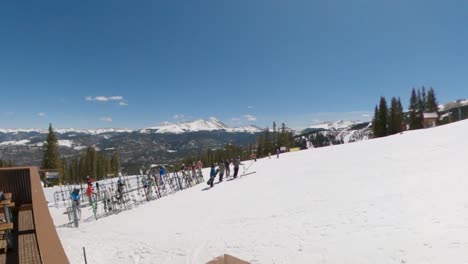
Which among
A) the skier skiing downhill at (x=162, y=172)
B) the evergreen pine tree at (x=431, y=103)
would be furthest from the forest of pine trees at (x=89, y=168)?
the evergreen pine tree at (x=431, y=103)

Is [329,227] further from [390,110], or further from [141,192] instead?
[390,110]

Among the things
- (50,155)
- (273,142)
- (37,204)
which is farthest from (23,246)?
(273,142)

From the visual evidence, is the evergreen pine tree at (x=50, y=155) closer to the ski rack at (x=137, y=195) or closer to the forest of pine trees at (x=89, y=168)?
the forest of pine trees at (x=89, y=168)

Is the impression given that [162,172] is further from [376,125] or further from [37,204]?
[376,125]

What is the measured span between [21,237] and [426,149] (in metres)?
29.9

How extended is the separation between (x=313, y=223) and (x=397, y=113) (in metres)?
82.8

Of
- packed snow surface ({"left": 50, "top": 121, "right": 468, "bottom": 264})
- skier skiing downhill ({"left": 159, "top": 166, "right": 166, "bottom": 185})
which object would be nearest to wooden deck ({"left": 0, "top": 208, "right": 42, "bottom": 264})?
packed snow surface ({"left": 50, "top": 121, "right": 468, "bottom": 264})

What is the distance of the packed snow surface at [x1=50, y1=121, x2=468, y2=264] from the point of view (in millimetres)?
9516

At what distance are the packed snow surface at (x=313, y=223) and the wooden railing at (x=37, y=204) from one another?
9.58 feet

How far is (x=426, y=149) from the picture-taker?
92.6 feet

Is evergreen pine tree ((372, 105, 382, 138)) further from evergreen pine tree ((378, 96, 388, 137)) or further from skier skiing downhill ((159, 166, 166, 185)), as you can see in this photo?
skier skiing downhill ((159, 166, 166, 185))

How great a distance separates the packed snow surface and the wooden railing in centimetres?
292

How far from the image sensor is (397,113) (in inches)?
3342

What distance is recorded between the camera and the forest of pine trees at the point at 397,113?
84.3m
